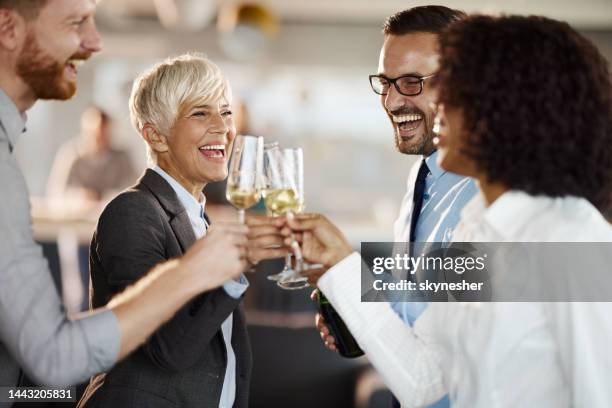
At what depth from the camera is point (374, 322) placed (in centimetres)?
150

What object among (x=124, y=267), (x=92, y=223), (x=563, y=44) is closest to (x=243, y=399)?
(x=124, y=267)

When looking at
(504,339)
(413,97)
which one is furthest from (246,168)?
(504,339)

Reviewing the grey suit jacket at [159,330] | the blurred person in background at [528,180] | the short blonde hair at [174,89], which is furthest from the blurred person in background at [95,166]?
the blurred person in background at [528,180]

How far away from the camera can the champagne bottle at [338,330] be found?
1.80 meters

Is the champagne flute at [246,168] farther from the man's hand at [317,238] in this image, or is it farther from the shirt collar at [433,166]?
the shirt collar at [433,166]

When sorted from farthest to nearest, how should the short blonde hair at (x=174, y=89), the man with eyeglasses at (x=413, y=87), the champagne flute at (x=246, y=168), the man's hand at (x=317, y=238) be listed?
the man with eyeglasses at (x=413, y=87) < the short blonde hair at (x=174, y=89) < the champagne flute at (x=246, y=168) < the man's hand at (x=317, y=238)

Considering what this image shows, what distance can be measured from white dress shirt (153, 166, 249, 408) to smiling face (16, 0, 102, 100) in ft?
1.73

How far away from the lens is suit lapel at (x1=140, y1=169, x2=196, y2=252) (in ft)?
5.97

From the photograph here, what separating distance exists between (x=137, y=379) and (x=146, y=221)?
14.4 inches

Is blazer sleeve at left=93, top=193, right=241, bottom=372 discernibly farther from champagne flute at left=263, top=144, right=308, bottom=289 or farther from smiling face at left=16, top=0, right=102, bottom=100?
smiling face at left=16, top=0, right=102, bottom=100

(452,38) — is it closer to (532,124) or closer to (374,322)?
(532,124)

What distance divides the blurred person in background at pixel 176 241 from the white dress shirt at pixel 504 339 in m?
0.33

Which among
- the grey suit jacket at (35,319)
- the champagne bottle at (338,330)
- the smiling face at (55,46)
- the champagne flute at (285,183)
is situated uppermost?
the smiling face at (55,46)

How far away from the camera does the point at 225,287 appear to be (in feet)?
5.31
